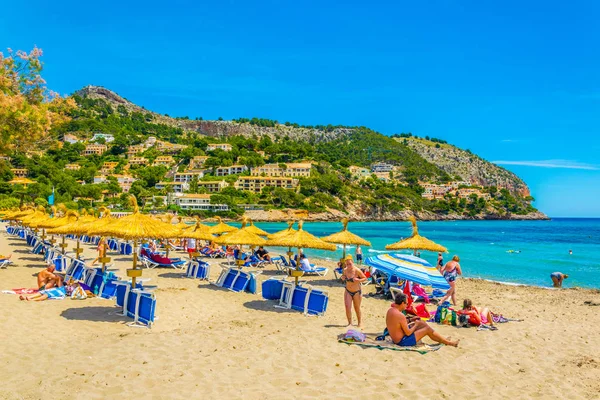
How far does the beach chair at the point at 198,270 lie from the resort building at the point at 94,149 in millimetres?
127483

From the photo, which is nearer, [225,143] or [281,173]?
[281,173]

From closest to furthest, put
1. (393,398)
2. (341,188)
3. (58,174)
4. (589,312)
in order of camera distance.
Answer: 1. (393,398)
2. (589,312)
3. (58,174)
4. (341,188)

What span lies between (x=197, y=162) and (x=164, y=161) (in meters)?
9.46

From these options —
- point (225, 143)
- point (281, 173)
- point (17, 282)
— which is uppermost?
point (225, 143)

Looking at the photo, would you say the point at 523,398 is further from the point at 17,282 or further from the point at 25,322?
the point at 17,282

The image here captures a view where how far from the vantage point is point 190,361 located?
19.3ft

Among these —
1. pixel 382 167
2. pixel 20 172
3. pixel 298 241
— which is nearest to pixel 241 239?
pixel 298 241

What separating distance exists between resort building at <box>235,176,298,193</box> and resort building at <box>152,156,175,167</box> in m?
27.0

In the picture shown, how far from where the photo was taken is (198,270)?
44.9ft

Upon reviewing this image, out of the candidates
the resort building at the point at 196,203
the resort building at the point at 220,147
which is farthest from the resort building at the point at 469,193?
the resort building at the point at 196,203

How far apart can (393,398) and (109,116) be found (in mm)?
188531

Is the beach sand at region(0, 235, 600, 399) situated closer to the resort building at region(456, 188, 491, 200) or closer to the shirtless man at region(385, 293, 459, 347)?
the shirtless man at region(385, 293, 459, 347)

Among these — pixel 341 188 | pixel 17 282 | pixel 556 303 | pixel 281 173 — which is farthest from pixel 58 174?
pixel 556 303

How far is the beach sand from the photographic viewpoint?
16.6 ft
